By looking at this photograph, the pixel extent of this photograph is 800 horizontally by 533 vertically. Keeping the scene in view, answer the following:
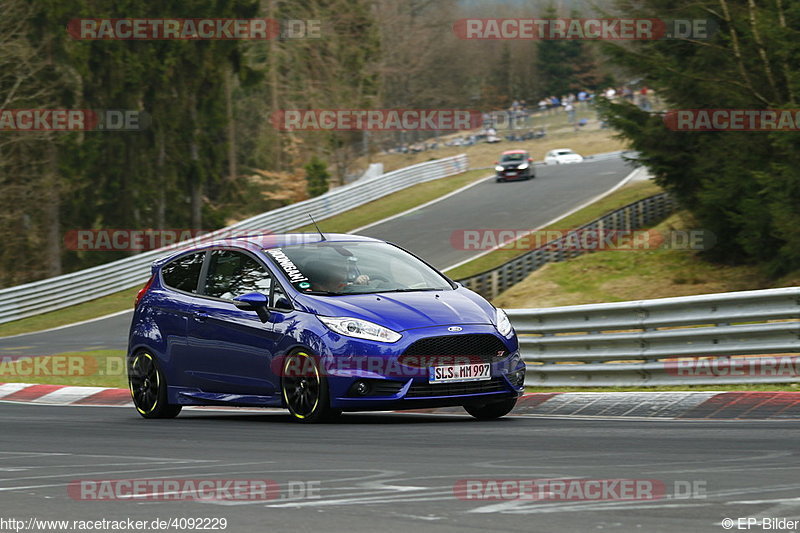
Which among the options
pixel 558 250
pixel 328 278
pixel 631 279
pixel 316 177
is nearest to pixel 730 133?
pixel 631 279

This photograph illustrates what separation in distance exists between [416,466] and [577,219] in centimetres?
3323

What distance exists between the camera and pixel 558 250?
33.0 metres

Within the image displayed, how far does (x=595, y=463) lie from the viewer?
6730 mm

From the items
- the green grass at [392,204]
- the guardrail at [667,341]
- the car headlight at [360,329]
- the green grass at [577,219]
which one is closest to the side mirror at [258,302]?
the car headlight at [360,329]

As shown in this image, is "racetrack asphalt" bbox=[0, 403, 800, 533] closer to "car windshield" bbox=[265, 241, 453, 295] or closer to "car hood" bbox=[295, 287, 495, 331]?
"car hood" bbox=[295, 287, 495, 331]

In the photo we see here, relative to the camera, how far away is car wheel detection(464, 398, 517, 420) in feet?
33.5

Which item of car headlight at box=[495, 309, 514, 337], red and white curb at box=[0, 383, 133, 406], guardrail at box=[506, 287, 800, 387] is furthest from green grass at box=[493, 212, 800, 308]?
car headlight at box=[495, 309, 514, 337]

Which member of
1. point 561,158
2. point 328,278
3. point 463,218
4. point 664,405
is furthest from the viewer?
point 561,158

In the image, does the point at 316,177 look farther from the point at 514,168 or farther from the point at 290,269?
the point at 290,269

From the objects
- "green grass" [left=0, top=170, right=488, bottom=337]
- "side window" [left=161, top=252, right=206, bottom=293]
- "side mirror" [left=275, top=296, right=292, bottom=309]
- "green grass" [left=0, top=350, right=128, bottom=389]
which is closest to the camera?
"side mirror" [left=275, top=296, right=292, bottom=309]

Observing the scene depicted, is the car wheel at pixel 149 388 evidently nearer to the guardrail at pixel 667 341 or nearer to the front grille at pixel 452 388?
the front grille at pixel 452 388

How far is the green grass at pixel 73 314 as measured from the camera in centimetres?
3234

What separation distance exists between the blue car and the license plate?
1 centimetres

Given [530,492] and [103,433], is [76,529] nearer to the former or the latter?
[530,492]
